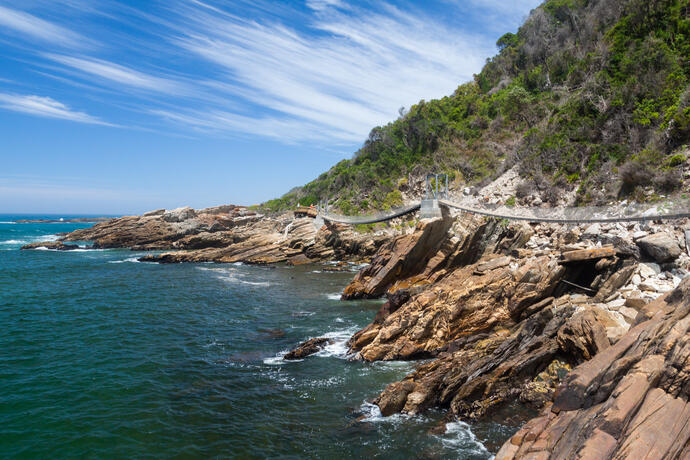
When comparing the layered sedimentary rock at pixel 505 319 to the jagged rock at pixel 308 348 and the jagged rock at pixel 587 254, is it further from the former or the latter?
the jagged rock at pixel 308 348

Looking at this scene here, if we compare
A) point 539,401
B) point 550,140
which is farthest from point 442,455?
point 550,140

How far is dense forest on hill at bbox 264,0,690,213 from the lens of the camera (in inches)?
864

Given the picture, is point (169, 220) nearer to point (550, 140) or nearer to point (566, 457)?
point (550, 140)

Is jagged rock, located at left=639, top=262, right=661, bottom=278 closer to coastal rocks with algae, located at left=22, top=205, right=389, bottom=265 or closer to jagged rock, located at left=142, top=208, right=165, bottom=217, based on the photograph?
coastal rocks with algae, located at left=22, top=205, right=389, bottom=265

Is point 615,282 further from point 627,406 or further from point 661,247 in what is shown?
point 627,406

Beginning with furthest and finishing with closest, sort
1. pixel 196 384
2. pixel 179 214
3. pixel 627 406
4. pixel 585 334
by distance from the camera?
pixel 179 214 → pixel 196 384 → pixel 585 334 → pixel 627 406

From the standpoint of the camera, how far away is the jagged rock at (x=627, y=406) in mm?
5613

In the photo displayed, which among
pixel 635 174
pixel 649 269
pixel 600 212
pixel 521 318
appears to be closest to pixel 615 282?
pixel 649 269

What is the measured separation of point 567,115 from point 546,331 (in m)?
24.1

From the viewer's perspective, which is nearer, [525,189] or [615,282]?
[615,282]

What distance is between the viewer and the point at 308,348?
15.8 m

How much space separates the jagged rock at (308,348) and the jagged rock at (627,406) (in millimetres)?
9375

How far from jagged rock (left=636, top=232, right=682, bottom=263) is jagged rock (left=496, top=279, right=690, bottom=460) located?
24.4 ft

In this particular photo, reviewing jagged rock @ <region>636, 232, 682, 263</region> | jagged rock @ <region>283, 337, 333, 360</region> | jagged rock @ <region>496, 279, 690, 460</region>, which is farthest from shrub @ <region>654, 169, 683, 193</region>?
jagged rock @ <region>283, 337, 333, 360</region>
